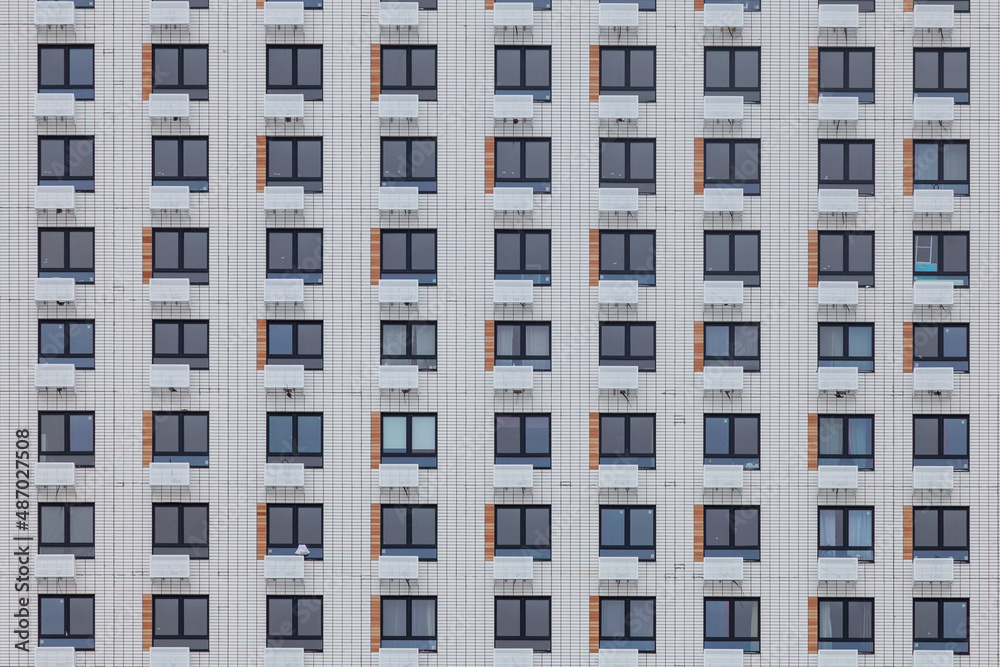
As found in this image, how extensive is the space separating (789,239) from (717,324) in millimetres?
3843

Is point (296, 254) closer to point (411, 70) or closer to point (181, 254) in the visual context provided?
point (181, 254)

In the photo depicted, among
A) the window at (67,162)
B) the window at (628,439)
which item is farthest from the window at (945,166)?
the window at (67,162)

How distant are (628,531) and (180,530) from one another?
606 inches

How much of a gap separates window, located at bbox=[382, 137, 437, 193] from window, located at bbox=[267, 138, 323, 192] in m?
2.29

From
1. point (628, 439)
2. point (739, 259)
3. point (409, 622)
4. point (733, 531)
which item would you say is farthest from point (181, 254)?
point (733, 531)

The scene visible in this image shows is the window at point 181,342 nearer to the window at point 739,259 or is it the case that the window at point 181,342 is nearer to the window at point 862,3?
the window at point 739,259

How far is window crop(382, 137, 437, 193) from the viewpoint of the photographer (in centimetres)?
3434

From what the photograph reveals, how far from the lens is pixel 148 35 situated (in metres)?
34.4

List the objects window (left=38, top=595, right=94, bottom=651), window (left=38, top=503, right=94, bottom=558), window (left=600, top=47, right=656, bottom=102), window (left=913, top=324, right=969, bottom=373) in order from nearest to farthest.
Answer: window (left=38, top=595, right=94, bottom=651), window (left=38, top=503, right=94, bottom=558), window (left=913, top=324, right=969, bottom=373), window (left=600, top=47, right=656, bottom=102)

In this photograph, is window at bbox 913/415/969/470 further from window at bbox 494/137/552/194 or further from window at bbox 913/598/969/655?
window at bbox 494/137/552/194

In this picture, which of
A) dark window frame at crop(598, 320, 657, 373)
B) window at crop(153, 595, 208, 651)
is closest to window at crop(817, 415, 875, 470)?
dark window frame at crop(598, 320, 657, 373)

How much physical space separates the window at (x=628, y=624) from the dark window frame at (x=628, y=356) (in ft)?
26.3

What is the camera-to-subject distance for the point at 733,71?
3444 cm

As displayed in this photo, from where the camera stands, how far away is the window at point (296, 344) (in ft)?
112
